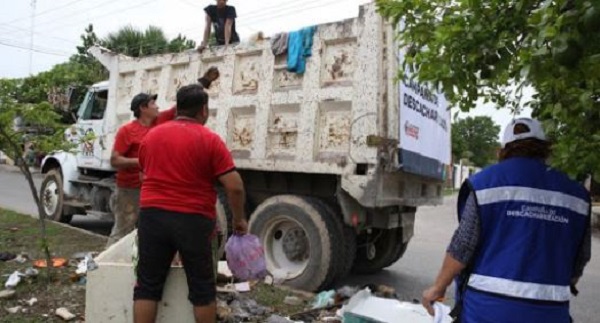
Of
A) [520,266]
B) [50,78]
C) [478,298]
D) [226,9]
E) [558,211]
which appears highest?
[226,9]

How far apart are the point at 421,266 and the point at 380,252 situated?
1.20 m

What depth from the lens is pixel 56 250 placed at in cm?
659

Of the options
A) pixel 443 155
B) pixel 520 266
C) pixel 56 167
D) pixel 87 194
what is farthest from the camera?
pixel 56 167

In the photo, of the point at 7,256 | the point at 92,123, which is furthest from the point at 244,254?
the point at 92,123

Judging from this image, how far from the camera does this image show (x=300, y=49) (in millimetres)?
6090

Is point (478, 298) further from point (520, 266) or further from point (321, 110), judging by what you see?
point (321, 110)

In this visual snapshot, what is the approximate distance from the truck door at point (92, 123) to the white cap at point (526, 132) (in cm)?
709

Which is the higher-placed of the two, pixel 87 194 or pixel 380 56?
pixel 380 56

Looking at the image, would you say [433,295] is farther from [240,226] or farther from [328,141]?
[328,141]

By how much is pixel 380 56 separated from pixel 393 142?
838mm

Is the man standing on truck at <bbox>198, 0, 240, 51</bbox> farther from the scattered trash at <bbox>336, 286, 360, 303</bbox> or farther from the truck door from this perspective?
the scattered trash at <bbox>336, 286, 360, 303</bbox>

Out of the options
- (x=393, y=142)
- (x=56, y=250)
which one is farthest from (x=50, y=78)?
(x=393, y=142)

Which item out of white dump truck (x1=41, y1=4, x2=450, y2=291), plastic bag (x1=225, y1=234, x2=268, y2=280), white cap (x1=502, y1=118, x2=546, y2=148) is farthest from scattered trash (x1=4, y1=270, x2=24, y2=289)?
white cap (x1=502, y1=118, x2=546, y2=148)

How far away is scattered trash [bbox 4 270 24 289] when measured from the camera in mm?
4832
